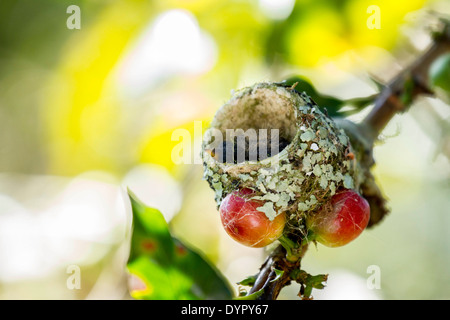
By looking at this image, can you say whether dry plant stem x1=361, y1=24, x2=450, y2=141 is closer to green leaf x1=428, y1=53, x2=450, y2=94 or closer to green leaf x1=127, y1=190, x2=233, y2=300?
green leaf x1=428, y1=53, x2=450, y2=94

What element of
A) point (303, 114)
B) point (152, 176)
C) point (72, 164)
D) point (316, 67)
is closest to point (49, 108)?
point (72, 164)

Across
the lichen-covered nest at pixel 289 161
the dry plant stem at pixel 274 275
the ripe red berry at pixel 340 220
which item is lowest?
the dry plant stem at pixel 274 275

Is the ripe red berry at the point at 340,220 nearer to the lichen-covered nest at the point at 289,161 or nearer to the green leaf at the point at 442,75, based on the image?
the lichen-covered nest at the point at 289,161

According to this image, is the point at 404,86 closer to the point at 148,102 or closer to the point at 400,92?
the point at 400,92

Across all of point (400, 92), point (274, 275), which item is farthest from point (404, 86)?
point (274, 275)

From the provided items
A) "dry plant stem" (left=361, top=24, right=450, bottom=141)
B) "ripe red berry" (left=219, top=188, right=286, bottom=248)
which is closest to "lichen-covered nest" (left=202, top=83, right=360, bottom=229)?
"ripe red berry" (left=219, top=188, right=286, bottom=248)

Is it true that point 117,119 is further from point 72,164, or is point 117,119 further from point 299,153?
point 299,153

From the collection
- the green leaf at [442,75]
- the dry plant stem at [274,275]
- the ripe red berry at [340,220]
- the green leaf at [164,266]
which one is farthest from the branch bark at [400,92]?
the green leaf at [164,266]
